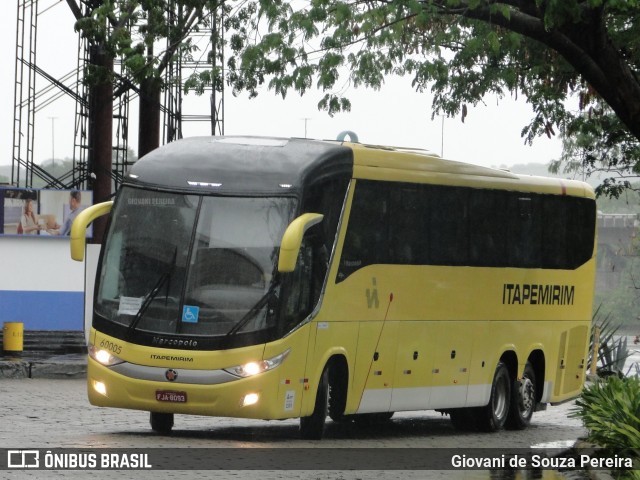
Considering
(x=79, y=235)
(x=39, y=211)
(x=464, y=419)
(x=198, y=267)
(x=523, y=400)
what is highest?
(x=79, y=235)

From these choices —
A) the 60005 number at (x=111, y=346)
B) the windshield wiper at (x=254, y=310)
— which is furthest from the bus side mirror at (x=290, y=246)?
the 60005 number at (x=111, y=346)

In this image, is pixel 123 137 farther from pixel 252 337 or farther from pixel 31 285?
pixel 252 337

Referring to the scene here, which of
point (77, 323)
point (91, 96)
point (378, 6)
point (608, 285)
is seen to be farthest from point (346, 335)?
point (608, 285)

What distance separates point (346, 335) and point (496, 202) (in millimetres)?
4106

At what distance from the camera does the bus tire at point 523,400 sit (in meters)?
20.2

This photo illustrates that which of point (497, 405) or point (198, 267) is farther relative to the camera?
point (497, 405)

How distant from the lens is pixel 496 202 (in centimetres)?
1944

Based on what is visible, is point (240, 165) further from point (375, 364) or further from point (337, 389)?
point (375, 364)

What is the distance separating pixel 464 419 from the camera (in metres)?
19.8

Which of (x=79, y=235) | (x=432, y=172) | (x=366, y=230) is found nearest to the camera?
(x=79, y=235)

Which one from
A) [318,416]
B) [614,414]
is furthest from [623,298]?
[614,414]

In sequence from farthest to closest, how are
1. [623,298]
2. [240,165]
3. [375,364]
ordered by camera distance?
1. [623,298]
2. [375,364]
3. [240,165]

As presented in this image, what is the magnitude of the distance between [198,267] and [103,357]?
1.40 metres

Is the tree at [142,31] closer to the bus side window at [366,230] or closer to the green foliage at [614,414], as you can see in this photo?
the bus side window at [366,230]
